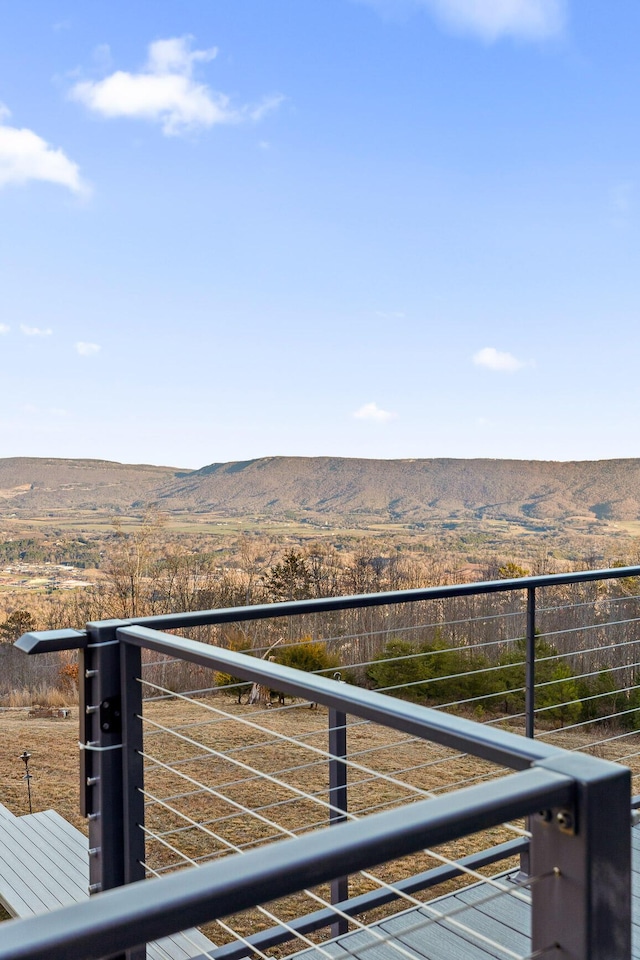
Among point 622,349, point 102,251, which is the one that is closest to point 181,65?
point 102,251

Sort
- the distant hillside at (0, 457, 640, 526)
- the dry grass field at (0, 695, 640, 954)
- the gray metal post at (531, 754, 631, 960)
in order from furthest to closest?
the distant hillside at (0, 457, 640, 526), the dry grass field at (0, 695, 640, 954), the gray metal post at (531, 754, 631, 960)

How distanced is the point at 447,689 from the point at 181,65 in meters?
19.2

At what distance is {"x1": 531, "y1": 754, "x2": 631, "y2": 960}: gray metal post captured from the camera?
2.45 feet

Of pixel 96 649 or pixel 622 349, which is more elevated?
pixel 622 349

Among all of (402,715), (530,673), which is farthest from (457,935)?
(402,715)

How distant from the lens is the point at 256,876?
608 millimetres

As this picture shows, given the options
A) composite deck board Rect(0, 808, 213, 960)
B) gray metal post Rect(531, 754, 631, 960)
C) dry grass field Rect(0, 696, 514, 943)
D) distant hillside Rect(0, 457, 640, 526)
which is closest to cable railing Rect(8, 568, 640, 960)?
gray metal post Rect(531, 754, 631, 960)

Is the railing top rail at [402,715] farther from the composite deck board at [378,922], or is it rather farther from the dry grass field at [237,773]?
the dry grass field at [237,773]

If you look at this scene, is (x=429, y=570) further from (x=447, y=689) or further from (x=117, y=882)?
(x=117, y=882)

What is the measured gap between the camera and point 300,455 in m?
31.8

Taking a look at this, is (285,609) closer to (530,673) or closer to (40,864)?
(530,673)

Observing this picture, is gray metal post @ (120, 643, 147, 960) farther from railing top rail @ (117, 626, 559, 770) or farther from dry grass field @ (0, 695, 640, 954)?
dry grass field @ (0, 695, 640, 954)

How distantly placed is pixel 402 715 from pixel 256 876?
1.24 ft

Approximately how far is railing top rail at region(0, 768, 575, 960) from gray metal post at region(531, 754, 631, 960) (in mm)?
28
